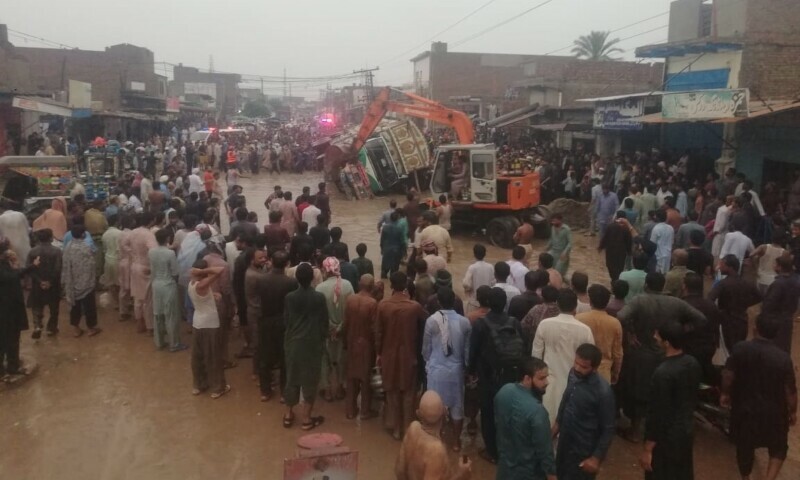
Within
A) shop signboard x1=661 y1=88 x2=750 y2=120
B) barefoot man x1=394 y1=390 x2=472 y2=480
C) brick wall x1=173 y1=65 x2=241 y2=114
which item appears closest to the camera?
barefoot man x1=394 y1=390 x2=472 y2=480

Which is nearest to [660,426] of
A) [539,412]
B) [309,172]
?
[539,412]

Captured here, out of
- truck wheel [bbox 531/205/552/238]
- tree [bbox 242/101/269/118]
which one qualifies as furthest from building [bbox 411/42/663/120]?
tree [bbox 242/101/269/118]

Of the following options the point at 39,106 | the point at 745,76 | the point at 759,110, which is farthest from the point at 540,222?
the point at 39,106

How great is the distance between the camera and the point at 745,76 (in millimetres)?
16266

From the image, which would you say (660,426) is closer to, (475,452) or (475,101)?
(475,452)

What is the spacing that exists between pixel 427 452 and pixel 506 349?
1932 mm

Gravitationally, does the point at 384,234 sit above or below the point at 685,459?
above

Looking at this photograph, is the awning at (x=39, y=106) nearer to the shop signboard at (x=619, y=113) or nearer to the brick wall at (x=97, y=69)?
the brick wall at (x=97, y=69)

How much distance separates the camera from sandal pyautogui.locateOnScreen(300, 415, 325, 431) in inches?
240

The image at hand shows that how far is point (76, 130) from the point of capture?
27.5 m

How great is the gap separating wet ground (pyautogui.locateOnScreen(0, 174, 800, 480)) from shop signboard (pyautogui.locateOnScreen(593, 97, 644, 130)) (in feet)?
40.5

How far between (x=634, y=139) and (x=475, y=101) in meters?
18.9

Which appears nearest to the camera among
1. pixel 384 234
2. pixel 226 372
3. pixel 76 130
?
pixel 226 372

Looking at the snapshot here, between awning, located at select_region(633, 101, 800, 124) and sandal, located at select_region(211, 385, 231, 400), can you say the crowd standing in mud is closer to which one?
sandal, located at select_region(211, 385, 231, 400)
